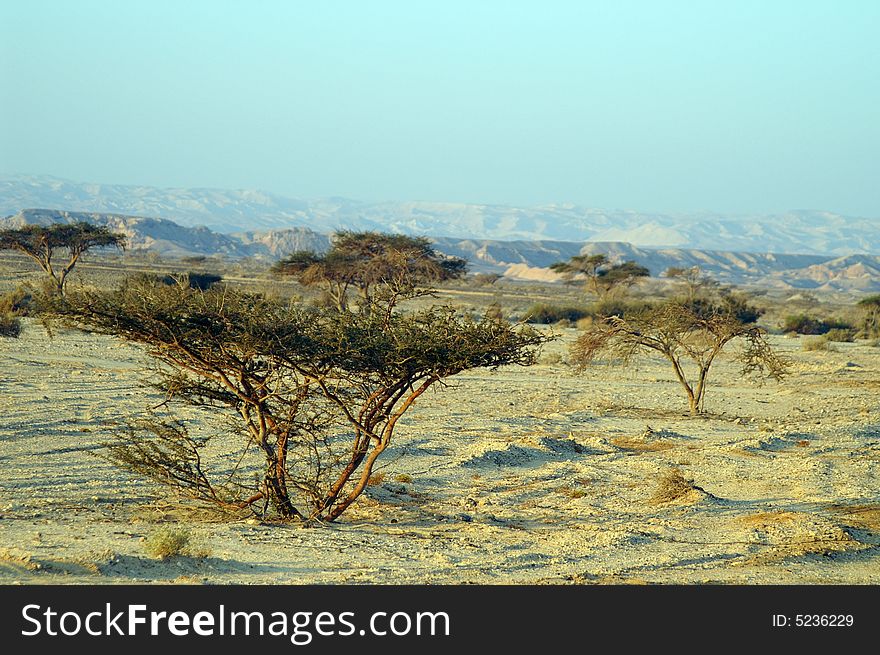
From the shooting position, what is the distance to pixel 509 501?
11602 mm

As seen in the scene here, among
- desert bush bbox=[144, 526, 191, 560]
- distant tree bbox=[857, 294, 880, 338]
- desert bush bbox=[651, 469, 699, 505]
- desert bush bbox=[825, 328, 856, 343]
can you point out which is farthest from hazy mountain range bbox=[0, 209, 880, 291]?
desert bush bbox=[144, 526, 191, 560]

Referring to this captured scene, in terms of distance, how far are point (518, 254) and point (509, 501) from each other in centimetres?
16934

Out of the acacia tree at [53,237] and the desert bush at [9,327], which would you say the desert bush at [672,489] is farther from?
the acacia tree at [53,237]

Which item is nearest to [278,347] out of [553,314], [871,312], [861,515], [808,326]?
[861,515]

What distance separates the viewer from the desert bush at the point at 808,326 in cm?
4625

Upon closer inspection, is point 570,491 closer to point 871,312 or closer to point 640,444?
point 640,444

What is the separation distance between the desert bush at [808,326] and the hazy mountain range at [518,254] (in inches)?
3441

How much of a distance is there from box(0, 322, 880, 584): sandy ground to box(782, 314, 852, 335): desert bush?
2670 centimetres

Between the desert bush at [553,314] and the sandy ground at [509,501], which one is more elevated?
the sandy ground at [509,501]

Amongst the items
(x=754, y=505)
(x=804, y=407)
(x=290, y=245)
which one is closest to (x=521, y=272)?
(x=290, y=245)

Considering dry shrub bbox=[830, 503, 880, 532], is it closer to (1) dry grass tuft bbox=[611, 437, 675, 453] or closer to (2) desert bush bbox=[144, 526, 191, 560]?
(1) dry grass tuft bbox=[611, 437, 675, 453]

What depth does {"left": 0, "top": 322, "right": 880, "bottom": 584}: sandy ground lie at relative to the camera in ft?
26.6

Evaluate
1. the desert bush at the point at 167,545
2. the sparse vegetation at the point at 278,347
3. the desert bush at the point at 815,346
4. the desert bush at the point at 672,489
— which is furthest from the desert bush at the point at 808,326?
the desert bush at the point at 167,545

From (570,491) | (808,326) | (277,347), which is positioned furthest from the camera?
(808,326)
